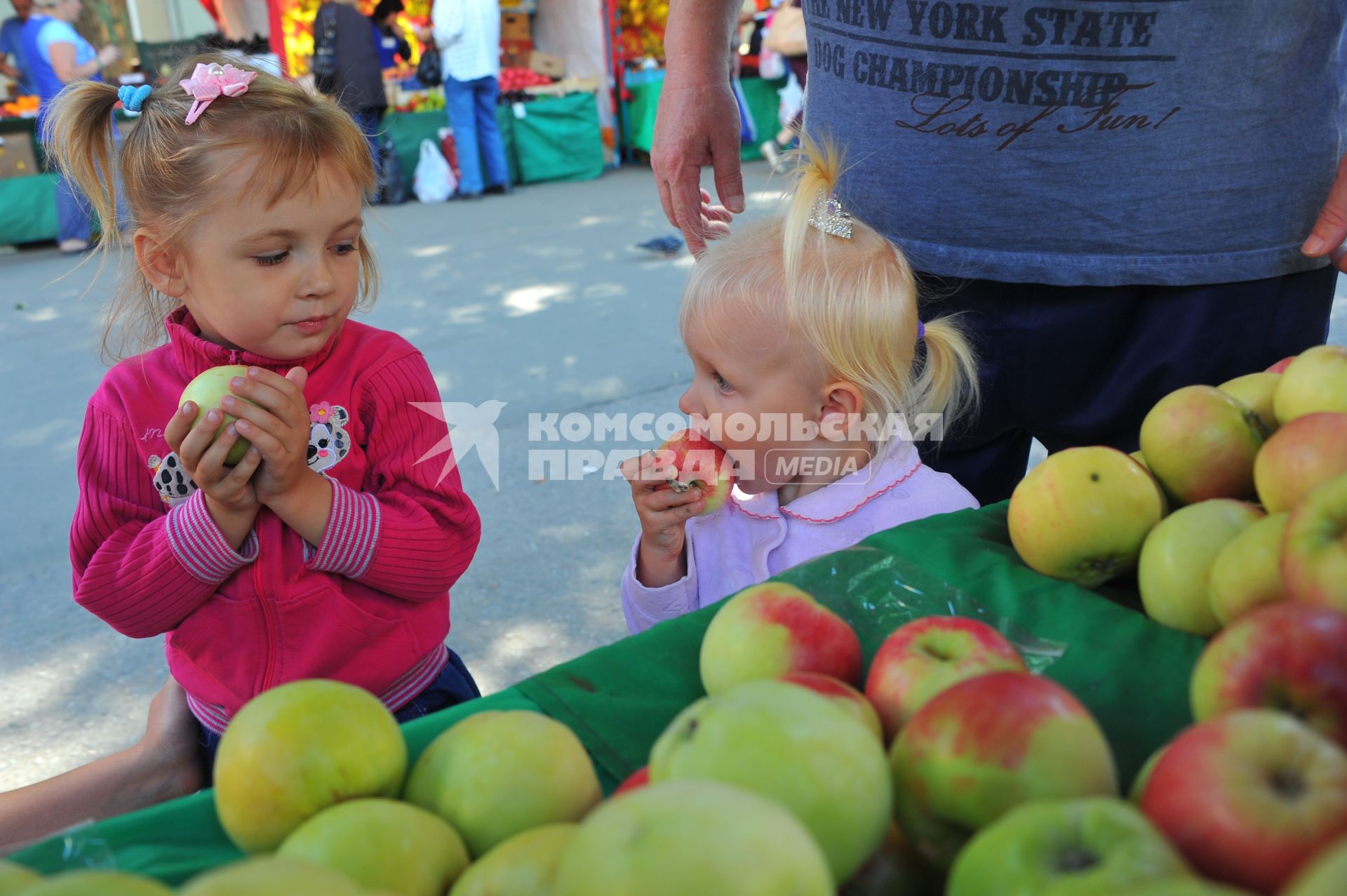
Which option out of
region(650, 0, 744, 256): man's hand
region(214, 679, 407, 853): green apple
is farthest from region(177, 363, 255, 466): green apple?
region(650, 0, 744, 256): man's hand

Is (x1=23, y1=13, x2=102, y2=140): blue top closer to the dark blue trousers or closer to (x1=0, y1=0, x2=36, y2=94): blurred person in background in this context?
(x1=0, y1=0, x2=36, y2=94): blurred person in background

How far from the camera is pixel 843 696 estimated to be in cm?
88

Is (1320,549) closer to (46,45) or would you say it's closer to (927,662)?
(927,662)

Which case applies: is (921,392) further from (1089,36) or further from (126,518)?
(126,518)

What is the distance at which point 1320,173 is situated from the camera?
66.2 inches

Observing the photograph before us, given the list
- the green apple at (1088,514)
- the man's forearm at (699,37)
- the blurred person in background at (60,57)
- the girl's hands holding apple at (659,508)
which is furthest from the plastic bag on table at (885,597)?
the blurred person in background at (60,57)

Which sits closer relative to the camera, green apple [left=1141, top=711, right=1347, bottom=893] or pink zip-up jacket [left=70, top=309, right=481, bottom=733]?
green apple [left=1141, top=711, right=1347, bottom=893]

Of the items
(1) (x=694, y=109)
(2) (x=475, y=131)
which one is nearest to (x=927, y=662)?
(1) (x=694, y=109)

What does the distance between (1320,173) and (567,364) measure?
3647 millimetres

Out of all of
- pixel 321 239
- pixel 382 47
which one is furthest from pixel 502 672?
pixel 382 47

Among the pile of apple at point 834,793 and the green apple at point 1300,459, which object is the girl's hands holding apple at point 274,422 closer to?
the pile of apple at point 834,793

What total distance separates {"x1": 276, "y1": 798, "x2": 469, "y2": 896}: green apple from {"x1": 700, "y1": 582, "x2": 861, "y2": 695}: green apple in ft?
1.11

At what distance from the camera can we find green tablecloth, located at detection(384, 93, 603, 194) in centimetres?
983

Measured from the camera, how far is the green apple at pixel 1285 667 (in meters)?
0.72
